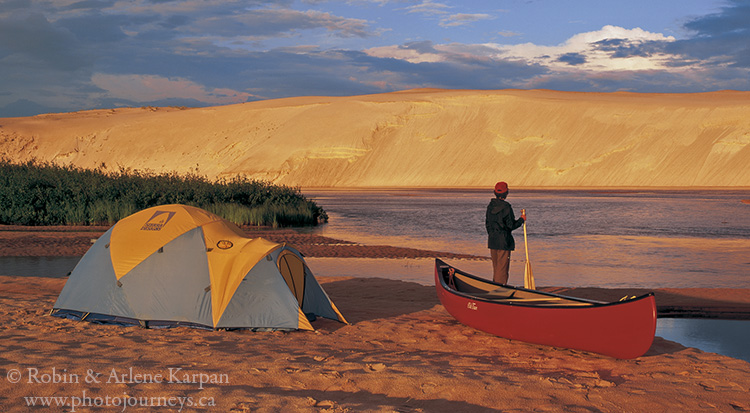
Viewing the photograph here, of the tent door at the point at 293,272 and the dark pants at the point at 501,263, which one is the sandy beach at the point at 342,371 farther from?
the dark pants at the point at 501,263

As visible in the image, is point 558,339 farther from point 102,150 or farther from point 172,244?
point 102,150

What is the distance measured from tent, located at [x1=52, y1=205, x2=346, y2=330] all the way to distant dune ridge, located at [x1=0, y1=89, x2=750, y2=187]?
271ft

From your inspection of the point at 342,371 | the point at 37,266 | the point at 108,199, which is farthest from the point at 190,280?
the point at 108,199

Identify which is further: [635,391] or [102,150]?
[102,150]

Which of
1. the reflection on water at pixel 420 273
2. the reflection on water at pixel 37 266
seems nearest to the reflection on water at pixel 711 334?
the reflection on water at pixel 420 273

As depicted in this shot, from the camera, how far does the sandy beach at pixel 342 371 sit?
6.45 m

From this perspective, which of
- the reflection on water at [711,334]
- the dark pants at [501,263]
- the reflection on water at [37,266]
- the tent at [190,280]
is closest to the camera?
the reflection on water at [711,334]

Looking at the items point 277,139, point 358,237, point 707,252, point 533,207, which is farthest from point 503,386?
point 277,139

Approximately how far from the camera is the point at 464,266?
1867cm

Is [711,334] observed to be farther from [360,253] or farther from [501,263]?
[360,253]

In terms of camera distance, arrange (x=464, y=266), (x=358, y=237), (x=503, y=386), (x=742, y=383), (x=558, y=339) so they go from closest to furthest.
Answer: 1. (x=503, y=386)
2. (x=742, y=383)
3. (x=558, y=339)
4. (x=464, y=266)
5. (x=358, y=237)

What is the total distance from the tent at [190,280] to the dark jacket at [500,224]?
293 cm

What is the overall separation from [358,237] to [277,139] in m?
86.3

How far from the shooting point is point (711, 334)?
428 inches
